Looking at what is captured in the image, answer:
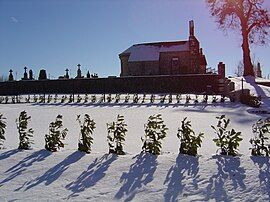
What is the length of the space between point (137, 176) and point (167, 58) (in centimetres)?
3883

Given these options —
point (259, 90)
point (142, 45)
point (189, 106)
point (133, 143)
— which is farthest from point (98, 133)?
point (142, 45)

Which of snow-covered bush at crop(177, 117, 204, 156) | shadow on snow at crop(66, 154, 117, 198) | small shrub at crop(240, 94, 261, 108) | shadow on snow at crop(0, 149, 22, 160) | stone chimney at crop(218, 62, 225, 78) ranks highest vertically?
stone chimney at crop(218, 62, 225, 78)

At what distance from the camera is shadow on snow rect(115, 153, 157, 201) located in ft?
15.0

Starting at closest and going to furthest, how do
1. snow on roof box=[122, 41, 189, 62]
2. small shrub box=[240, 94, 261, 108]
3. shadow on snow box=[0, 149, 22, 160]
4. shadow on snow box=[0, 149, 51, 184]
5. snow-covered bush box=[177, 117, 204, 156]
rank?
Result: 1. shadow on snow box=[0, 149, 51, 184]
2. snow-covered bush box=[177, 117, 204, 156]
3. shadow on snow box=[0, 149, 22, 160]
4. small shrub box=[240, 94, 261, 108]
5. snow on roof box=[122, 41, 189, 62]

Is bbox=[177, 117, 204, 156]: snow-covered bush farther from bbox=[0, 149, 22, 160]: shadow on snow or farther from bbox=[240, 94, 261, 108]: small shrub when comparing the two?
bbox=[240, 94, 261, 108]: small shrub

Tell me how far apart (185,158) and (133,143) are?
2865 mm

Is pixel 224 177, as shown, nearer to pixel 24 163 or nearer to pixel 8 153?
pixel 24 163

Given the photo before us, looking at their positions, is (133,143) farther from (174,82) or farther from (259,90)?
(174,82)

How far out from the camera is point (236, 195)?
4.29m

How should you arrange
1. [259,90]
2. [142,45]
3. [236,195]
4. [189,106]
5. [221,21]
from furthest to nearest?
[142,45]
[221,21]
[259,90]
[189,106]
[236,195]

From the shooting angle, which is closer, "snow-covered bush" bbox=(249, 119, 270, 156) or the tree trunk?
"snow-covered bush" bbox=(249, 119, 270, 156)

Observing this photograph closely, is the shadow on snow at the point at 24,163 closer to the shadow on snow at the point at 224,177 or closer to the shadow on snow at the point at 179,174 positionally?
the shadow on snow at the point at 179,174

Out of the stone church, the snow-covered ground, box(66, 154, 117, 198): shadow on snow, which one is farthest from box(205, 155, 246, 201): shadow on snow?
the stone church

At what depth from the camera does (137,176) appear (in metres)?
5.06
